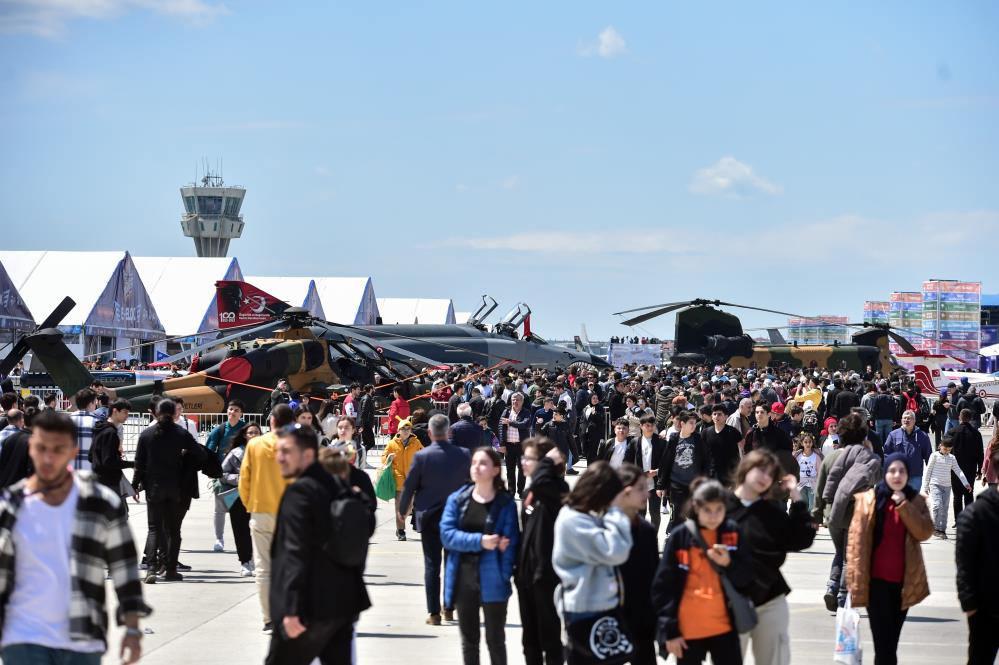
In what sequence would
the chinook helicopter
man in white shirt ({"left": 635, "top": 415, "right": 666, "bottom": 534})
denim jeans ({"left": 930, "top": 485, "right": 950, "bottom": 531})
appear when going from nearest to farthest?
man in white shirt ({"left": 635, "top": 415, "right": 666, "bottom": 534}) → denim jeans ({"left": 930, "top": 485, "right": 950, "bottom": 531}) → the chinook helicopter

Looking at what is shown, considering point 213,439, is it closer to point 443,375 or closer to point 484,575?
point 484,575

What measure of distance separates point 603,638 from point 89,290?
4349 cm

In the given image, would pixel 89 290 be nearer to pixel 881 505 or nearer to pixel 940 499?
pixel 940 499

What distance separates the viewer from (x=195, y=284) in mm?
57875

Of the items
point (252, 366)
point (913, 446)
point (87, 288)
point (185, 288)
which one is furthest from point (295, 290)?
point (913, 446)

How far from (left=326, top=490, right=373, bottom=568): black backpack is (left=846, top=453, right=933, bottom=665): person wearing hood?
9.93ft

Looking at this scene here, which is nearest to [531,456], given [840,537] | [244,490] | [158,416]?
[244,490]

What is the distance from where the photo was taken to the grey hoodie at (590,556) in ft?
19.0

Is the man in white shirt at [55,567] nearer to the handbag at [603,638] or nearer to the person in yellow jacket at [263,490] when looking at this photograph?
the handbag at [603,638]

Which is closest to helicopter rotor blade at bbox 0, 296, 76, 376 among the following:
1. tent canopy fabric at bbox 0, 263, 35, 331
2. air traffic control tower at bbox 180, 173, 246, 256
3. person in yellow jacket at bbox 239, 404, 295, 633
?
tent canopy fabric at bbox 0, 263, 35, 331

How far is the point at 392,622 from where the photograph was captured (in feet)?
30.3

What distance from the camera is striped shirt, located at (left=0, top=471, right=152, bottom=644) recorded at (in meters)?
4.80

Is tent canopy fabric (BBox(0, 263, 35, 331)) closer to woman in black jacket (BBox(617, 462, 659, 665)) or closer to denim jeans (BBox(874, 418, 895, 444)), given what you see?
denim jeans (BBox(874, 418, 895, 444))

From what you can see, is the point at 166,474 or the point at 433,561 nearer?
the point at 433,561
